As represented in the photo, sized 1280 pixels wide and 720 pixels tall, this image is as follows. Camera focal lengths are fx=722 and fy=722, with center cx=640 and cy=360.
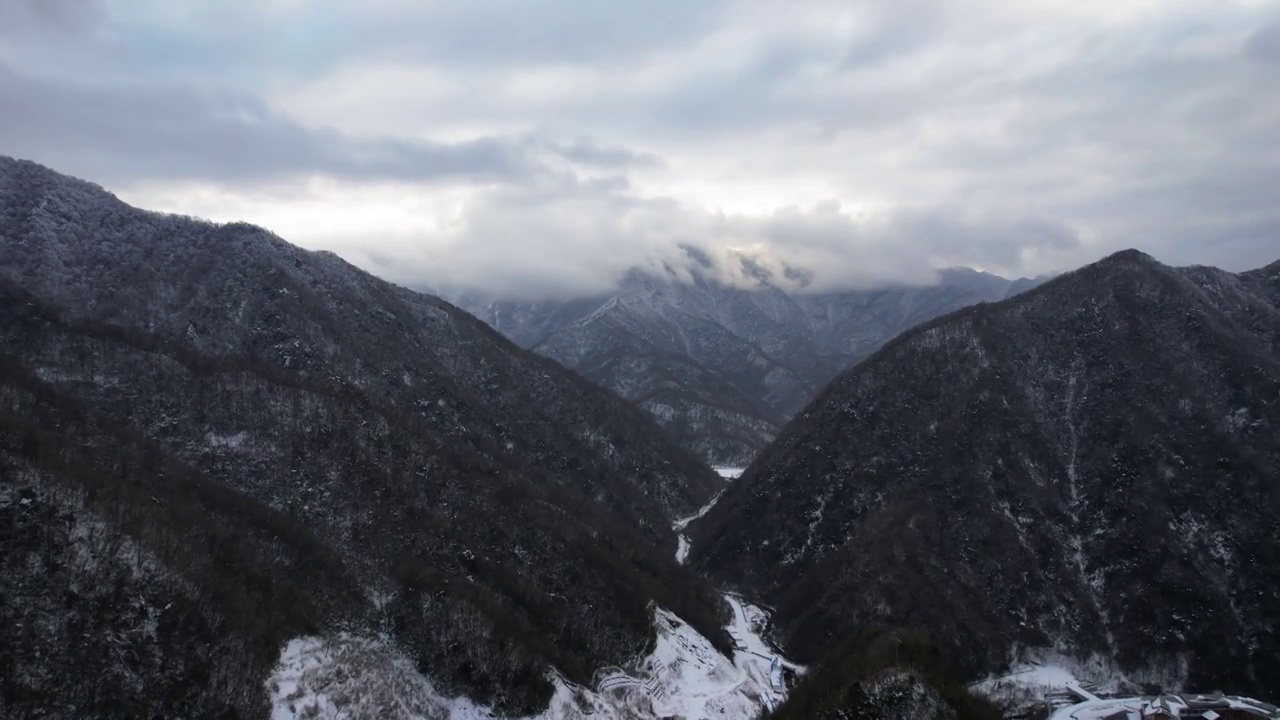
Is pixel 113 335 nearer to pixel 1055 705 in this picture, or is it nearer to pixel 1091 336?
pixel 1055 705

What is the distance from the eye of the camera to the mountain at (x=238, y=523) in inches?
3164

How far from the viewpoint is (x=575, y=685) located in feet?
370

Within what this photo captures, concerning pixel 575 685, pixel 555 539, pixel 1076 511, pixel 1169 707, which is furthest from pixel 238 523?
pixel 1076 511

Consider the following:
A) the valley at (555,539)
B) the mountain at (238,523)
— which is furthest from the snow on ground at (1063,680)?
the mountain at (238,523)

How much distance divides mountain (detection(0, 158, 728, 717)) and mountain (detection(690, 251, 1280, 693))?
35.3m

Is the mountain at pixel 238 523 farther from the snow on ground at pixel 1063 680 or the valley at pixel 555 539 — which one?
the snow on ground at pixel 1063 680

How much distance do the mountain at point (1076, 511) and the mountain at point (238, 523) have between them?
→ 35.3 metres

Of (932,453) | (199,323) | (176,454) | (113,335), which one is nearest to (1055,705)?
(932,453)

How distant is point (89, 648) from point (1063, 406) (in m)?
197

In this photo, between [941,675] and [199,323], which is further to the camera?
[199,323]

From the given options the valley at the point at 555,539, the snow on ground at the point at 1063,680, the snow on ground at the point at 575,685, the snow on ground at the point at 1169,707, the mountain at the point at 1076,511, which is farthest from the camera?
the mountain at the point at 1076,511

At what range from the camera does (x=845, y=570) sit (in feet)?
525

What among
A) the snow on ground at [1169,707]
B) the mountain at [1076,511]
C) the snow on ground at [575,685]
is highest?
the mountain at [1076,511]

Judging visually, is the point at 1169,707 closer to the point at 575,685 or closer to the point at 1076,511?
the point at 1076,511
